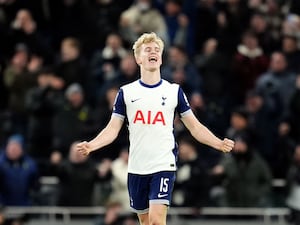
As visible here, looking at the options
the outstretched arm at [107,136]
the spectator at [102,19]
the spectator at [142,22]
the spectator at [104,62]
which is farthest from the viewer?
the spectator at [102,19]

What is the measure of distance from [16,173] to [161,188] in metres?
7.26

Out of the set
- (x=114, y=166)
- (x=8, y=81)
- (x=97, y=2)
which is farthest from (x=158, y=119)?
(x=97, y=2)

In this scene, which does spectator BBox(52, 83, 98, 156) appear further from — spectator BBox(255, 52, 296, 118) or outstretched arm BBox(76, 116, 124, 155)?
outstretched arm BBox(76, 116, 124, 155)

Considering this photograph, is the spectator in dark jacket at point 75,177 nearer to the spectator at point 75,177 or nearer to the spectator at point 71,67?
the spectator at point 75,177

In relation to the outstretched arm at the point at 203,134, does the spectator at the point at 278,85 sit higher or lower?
higher

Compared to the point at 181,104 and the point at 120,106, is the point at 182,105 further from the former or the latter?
the point at 120,106

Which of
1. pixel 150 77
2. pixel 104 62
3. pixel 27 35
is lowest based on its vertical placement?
pixel 150 77

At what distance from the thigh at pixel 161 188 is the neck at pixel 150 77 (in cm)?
106

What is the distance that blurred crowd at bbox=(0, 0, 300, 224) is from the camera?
21297 millimetres

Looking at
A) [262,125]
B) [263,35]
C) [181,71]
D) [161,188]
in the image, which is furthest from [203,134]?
[263,35]

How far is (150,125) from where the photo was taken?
14.5m

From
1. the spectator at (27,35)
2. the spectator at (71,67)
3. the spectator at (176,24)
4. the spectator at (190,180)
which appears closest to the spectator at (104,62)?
the spectator at (71,67)

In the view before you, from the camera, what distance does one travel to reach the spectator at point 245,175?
69.2ft

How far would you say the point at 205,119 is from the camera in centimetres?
2200
